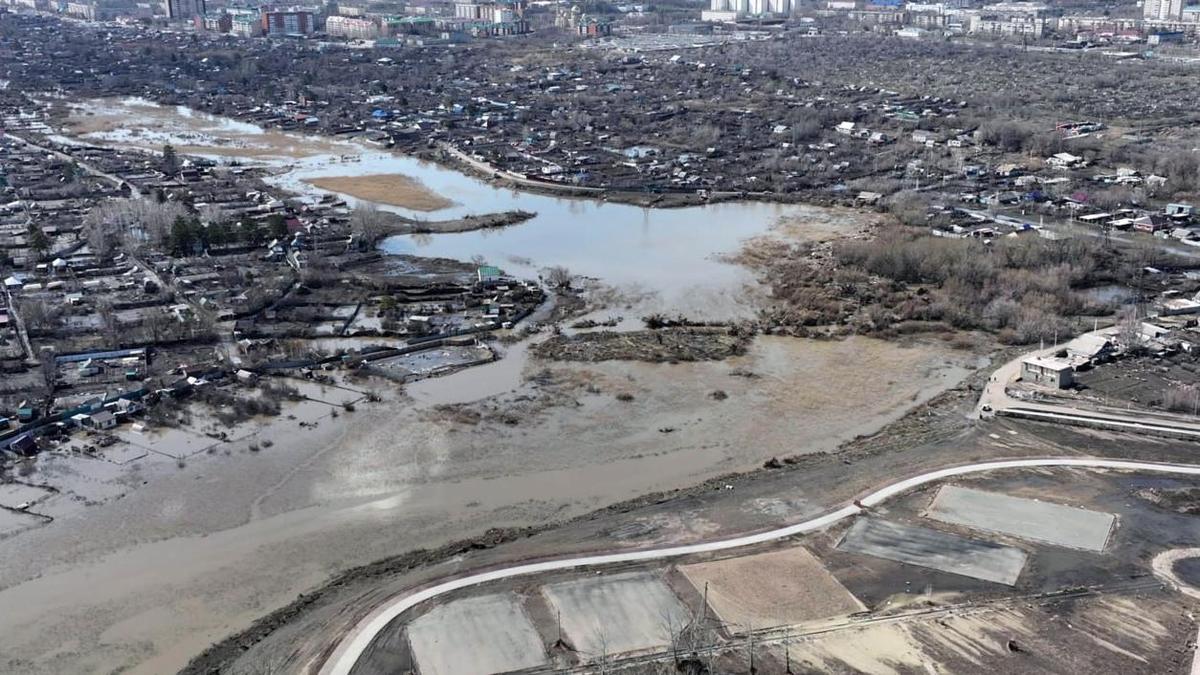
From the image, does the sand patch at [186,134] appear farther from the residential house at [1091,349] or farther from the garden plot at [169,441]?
the residential house at [1091,349]

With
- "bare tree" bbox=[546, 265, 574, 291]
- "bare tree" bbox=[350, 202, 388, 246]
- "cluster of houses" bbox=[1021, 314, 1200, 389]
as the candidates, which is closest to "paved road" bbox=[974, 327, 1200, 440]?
"cluster of houses" bbox=[1021, 314, 1200, 389]

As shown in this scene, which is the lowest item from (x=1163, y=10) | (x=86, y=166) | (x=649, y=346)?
(x=649, y=346)

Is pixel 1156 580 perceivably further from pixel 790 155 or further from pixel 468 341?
pixel 790 155

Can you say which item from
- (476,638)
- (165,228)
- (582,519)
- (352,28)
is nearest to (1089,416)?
(582,519)

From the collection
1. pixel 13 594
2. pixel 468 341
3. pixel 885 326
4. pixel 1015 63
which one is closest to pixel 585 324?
pixel 468 341

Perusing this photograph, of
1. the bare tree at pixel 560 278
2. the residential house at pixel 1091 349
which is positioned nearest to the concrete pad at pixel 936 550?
the residential house at pixel 1091 349

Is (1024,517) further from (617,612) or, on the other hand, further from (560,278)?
(560,278)
